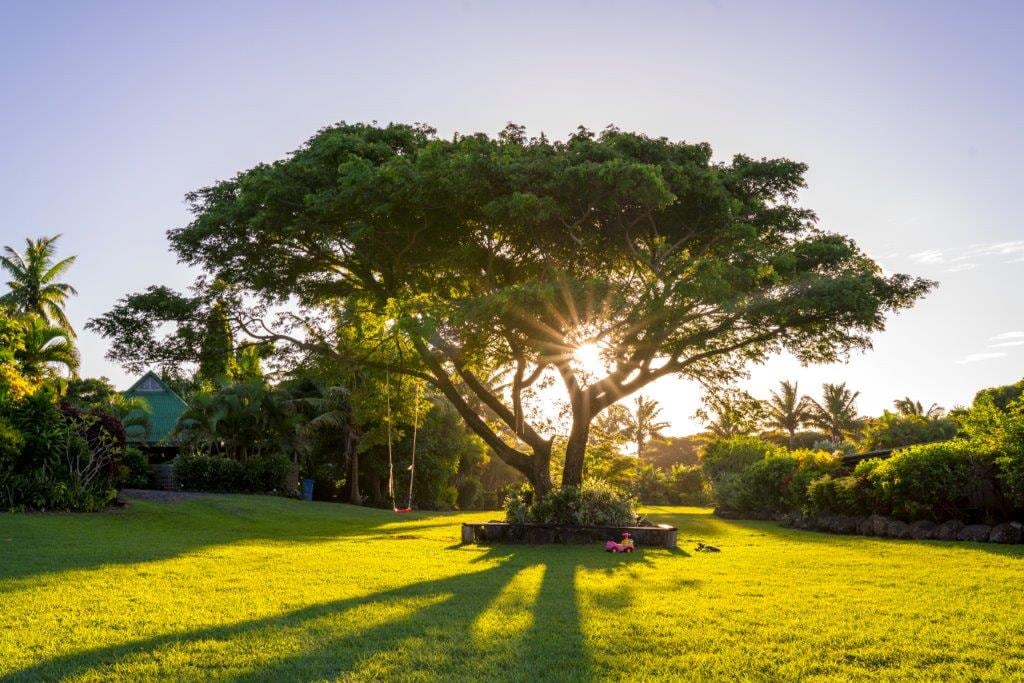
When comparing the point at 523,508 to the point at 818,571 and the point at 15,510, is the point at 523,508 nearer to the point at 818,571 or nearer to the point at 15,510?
the point at 818,571

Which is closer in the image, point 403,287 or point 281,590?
point 281,590

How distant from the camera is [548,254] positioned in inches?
659

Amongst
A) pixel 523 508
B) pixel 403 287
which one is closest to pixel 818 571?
pixel 523 508

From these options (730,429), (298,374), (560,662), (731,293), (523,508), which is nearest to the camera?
(560,662)

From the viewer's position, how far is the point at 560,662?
4.91 meters

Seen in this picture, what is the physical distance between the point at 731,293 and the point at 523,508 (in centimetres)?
615

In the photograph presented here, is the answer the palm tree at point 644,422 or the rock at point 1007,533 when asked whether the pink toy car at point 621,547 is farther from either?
the palm tree at point 644,422

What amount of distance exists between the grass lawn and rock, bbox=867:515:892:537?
396 centimetres

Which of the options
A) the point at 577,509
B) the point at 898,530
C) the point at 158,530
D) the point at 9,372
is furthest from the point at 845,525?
the point at 9,372

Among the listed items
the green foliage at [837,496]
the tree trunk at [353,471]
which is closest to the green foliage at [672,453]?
Answer: the tree trunk at [353,471]

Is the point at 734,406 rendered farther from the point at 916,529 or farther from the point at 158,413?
the point at 158,413

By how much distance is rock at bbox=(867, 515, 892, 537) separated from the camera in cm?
1675

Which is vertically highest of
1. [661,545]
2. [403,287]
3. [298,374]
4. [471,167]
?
[471,167]

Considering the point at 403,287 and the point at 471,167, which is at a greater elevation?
the point at 471,167
